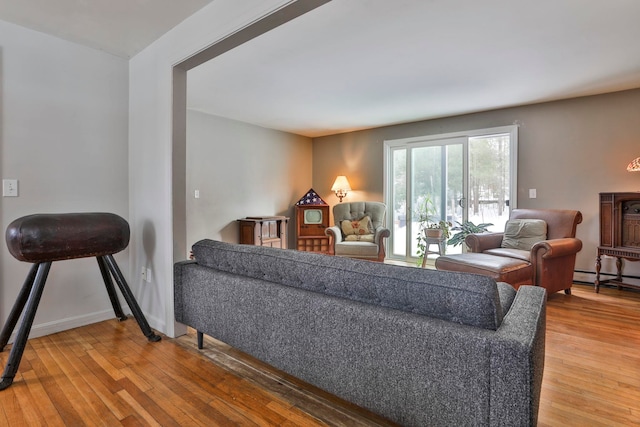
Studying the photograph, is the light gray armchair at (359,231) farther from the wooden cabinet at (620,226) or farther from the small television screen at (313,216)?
the wooden cabinet at (620,226)

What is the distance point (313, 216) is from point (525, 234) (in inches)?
126

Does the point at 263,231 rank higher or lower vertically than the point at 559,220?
lower

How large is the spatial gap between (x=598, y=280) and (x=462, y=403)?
3.68 meters

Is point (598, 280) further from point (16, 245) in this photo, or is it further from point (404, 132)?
point (16, 245)

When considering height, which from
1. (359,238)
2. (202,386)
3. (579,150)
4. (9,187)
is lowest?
(202,386)

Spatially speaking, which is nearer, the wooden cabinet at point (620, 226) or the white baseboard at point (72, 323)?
the white baseboard at point (72, 323)

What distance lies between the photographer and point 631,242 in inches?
134

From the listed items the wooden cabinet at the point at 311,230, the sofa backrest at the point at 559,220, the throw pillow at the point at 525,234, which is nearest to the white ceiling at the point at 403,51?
the sofa backrest at the point at 559,220

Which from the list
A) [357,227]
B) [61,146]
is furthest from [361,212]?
[61,146]

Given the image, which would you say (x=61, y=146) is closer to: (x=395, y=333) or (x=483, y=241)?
(x=395, y=333)

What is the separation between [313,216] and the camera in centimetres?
573

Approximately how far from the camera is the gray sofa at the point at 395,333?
0.99m

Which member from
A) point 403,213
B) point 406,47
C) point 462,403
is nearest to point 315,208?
point 403,213

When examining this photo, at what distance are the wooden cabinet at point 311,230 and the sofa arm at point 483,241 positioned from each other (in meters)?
2.49
